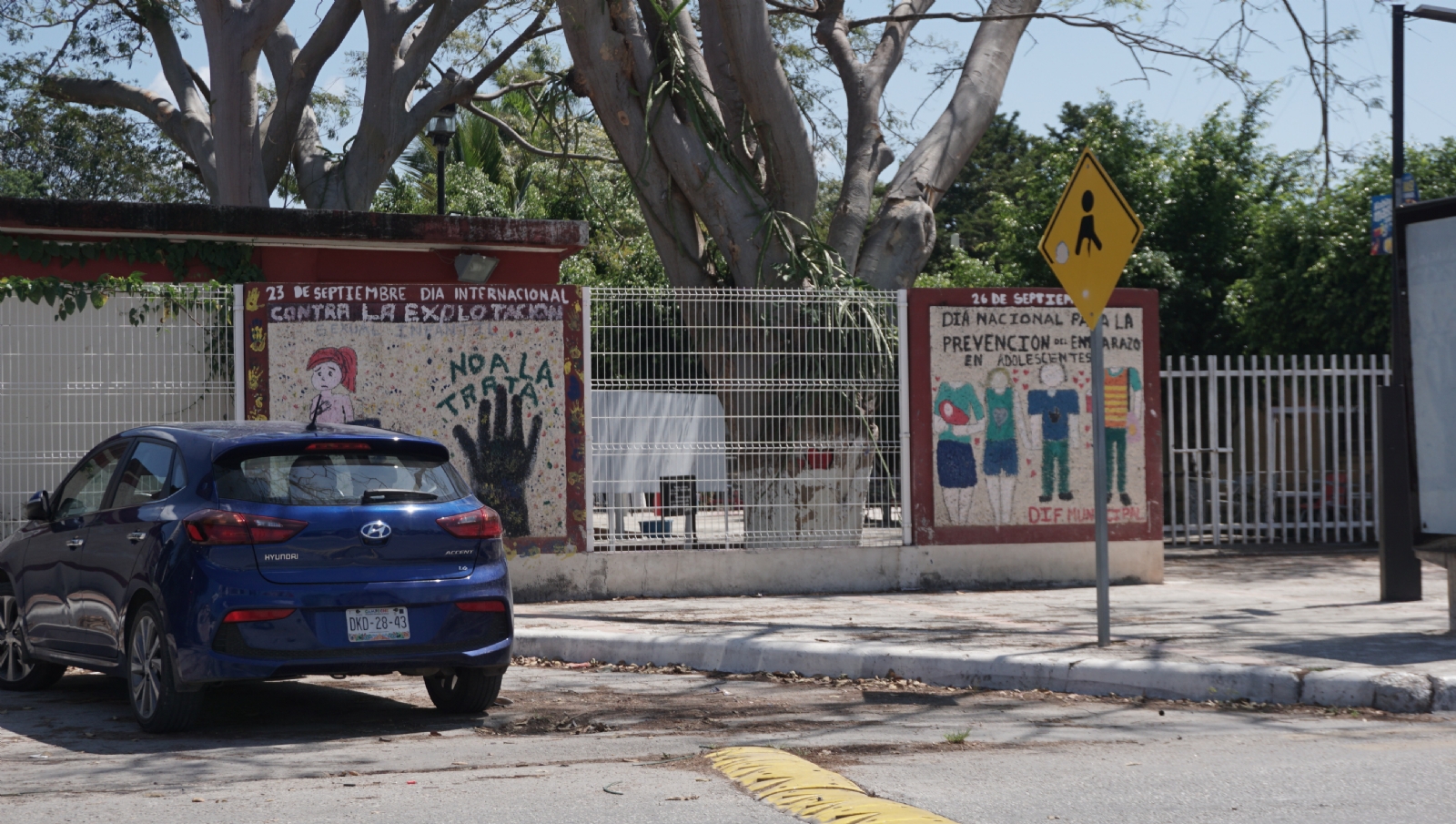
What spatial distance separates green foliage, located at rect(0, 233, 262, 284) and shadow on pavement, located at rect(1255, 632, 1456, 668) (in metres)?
9.84

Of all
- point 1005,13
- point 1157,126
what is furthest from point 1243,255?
point 1005,13

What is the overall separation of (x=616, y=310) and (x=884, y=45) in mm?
5724

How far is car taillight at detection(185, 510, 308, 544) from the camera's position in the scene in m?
6.51

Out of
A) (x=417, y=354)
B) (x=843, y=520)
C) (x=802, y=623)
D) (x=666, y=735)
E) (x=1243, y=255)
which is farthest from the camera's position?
(x=1243, y=255)

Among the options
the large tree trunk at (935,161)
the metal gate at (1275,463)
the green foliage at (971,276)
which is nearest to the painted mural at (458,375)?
the large tree trunk at (935,161)

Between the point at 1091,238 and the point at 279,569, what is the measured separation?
508 cm

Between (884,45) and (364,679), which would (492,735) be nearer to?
(364,679)

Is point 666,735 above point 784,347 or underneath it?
underneath

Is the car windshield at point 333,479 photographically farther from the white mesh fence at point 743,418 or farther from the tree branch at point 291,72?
the tree branch at point 291,72

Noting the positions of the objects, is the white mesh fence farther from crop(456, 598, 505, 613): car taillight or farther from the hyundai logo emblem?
the hyundai logo emblem

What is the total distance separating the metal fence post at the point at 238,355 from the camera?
37.6ft

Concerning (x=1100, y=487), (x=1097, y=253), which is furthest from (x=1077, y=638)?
(x=1097, y=253)

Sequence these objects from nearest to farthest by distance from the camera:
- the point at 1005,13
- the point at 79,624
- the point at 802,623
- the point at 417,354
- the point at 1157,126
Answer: the point at 79,624, the point at 802,623, the point at 417,354, the point at 1005,13, the point at 1157,126

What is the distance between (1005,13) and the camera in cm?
1577
